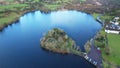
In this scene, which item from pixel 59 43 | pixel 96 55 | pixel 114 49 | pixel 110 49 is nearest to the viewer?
pixel 96 55

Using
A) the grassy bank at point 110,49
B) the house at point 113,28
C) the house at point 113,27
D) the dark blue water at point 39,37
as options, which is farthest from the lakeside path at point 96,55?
the house at point 113,27

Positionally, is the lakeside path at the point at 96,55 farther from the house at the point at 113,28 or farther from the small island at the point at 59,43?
the house at the point at 113,28

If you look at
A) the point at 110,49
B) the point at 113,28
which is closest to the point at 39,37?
the point at 110,49

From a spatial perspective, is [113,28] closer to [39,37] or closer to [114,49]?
[114,49]

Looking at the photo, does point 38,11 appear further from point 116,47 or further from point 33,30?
point 116,47

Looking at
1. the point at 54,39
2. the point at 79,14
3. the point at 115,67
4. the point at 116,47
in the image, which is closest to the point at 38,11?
the point at 79,14

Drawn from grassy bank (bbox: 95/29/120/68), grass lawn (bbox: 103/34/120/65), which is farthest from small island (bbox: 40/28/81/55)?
grass lawn (bbox: 103/34/120/65)
